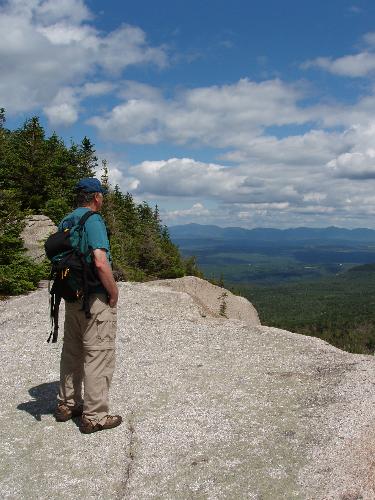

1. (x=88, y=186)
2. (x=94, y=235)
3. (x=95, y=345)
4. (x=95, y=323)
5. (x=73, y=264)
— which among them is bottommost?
(x=95, y=345)

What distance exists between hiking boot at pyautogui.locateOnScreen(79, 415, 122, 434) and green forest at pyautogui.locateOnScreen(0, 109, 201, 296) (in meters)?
14.7

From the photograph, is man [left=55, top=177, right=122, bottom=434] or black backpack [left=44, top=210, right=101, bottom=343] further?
black backpack [left=44, top=210, right=101, bottom=343]

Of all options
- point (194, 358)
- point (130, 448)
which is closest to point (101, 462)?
point (130, 448)

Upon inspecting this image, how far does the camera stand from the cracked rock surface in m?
6.31

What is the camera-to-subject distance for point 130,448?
7293 millimetres

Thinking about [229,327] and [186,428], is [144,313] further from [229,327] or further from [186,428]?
[186,428]

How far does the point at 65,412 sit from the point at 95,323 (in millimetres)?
1982

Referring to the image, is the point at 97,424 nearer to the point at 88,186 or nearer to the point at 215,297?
the point at 88,186

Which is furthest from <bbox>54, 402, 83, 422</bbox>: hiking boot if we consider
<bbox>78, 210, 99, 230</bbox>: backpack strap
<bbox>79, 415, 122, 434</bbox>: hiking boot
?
<bbox>78, 210, 99, 230</bbox>: backpack strap

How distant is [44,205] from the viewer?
35531 mm

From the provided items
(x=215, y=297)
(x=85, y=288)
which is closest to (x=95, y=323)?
(x=85, y=288)

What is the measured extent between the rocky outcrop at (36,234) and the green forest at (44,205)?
2412 mm

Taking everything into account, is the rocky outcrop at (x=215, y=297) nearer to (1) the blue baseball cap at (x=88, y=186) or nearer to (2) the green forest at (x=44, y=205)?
(2) the green forest at (x=44, y=205)

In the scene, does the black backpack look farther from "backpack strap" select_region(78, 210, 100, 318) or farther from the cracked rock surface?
the cracked rock surface
